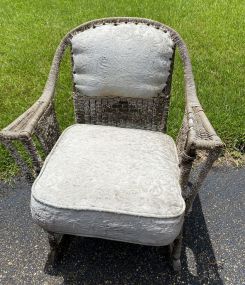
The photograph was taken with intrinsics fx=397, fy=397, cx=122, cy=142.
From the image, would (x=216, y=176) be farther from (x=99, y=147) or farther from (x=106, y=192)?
(x=106, y=192)

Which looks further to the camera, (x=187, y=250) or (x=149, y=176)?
(x=187, y=250)

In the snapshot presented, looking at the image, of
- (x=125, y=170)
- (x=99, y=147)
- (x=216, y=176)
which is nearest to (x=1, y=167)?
(x=99, y=147)

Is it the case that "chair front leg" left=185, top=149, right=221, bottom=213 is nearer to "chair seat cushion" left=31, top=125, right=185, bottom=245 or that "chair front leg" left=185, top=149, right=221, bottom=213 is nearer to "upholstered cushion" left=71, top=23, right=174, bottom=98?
"chair seat cushion" left=31, top=125, right=185, bottom=245

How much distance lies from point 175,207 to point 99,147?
55cm

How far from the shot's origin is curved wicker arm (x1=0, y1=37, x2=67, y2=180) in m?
1.86

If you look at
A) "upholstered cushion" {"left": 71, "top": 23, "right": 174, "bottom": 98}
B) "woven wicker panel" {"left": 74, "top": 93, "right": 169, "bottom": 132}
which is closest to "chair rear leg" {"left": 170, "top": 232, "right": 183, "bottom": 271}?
"woven wicker panel" {"left": 74, "top": 93, "right": 169, "bottom": 132}

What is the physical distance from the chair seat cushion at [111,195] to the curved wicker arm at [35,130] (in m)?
0.11

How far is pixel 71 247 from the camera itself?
229cm

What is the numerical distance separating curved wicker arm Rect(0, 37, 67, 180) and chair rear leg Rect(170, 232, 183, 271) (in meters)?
0.81

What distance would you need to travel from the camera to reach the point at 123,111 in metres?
2.44

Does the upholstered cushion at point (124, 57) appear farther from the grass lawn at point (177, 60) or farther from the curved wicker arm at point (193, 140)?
the grass lawn at point (177, 60)

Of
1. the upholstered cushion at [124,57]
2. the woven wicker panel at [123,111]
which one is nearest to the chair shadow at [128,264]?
the woven wicker panel at [123,111]

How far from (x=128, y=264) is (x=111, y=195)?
2.04 ft

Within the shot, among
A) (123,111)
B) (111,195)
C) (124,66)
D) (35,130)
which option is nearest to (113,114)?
(123,111)
